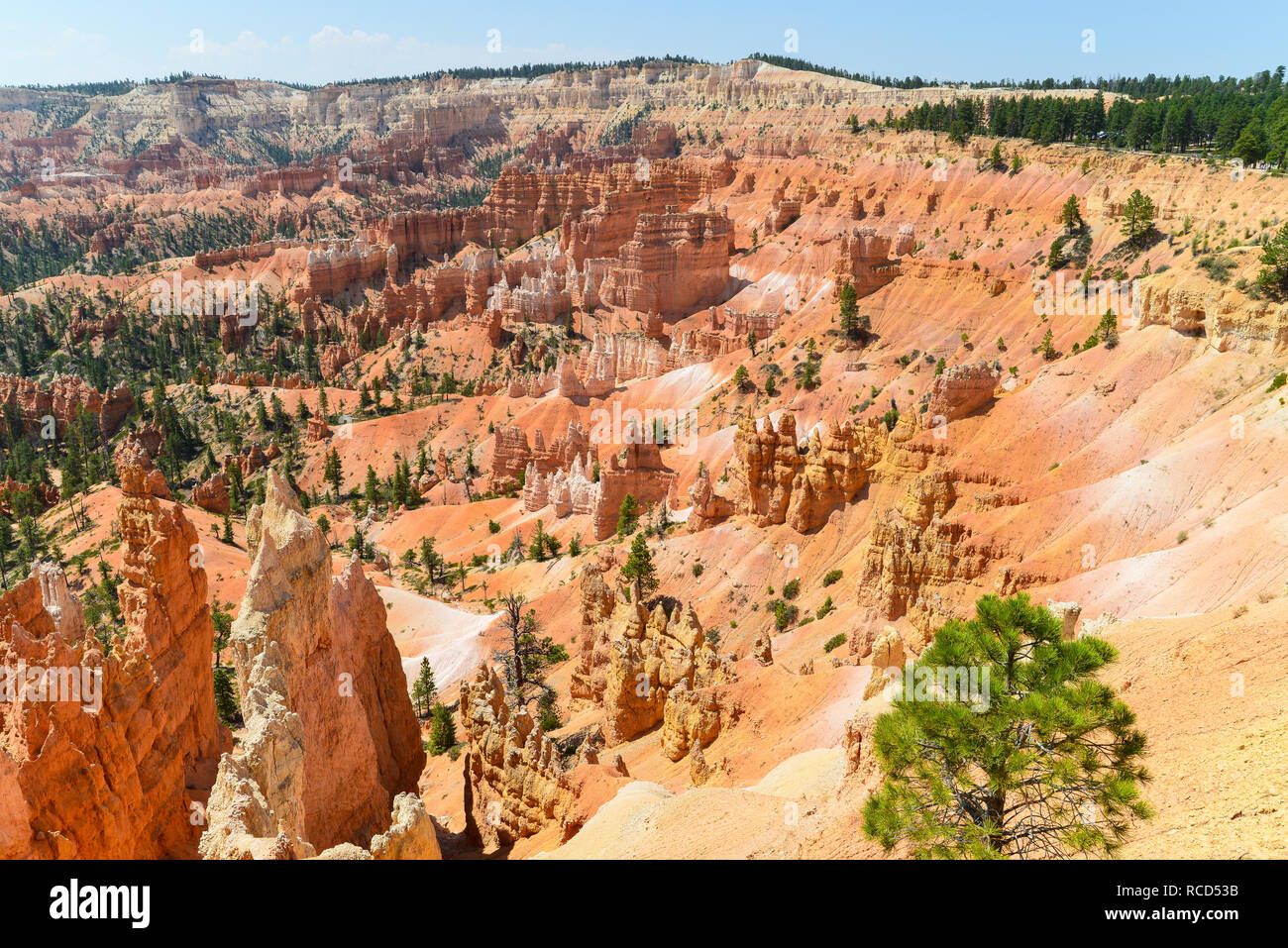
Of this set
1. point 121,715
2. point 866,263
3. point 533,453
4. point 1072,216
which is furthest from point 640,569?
point 1072,216

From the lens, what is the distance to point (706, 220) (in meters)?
105

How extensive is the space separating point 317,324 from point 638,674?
10901cm

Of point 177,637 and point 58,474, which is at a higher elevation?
point 177,637

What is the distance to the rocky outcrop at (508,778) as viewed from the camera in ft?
73.1

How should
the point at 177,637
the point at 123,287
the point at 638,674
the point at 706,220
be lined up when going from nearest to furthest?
1. the point at 177,637
2. the point at 638,674
3. the point at 706,220
4. the point at 123,287

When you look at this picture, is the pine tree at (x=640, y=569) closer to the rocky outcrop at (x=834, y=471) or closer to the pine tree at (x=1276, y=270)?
the rocky outcrop at (x=834, y=471)

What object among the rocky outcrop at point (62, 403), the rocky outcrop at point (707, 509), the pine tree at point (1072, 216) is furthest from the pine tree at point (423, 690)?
the rocky outcrop at point (62, 403)

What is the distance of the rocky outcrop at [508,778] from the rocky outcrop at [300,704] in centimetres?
258

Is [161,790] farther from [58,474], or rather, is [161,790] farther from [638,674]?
[58,474]

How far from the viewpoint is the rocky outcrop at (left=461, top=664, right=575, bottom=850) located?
22.3 meters

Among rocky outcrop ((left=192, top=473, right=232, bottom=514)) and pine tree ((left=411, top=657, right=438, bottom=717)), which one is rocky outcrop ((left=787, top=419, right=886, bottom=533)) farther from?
rocky outcrop ((left=192, top=473, right=232, bottom=514))

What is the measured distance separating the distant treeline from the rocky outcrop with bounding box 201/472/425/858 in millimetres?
87439
